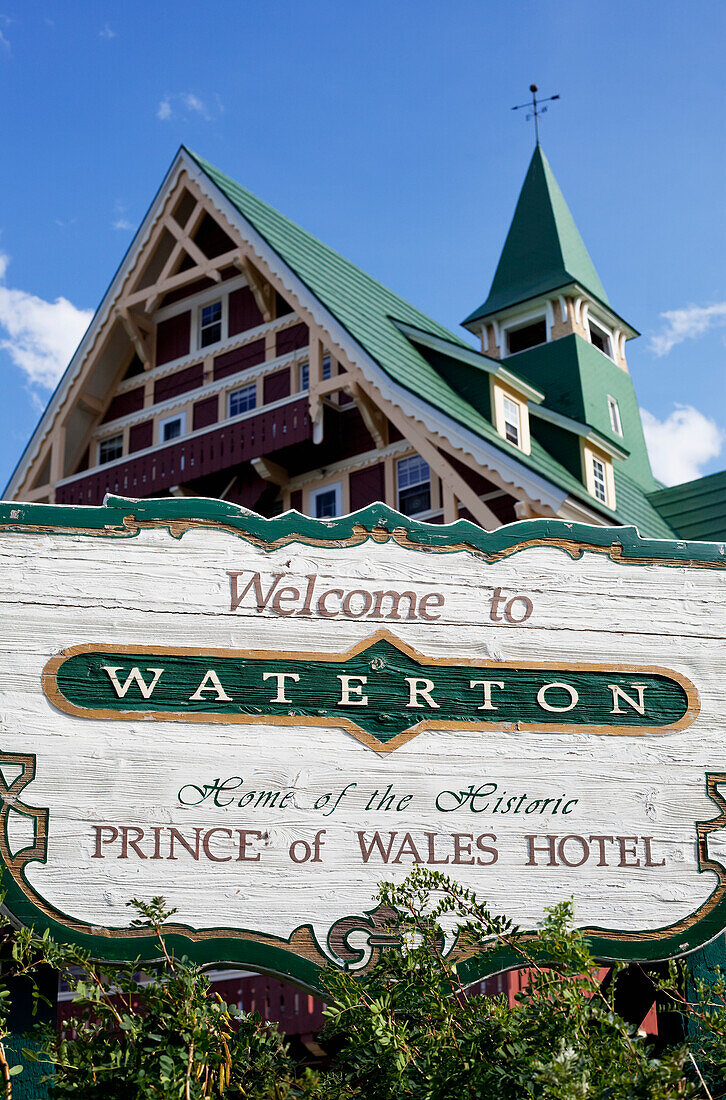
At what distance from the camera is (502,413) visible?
20828 mm

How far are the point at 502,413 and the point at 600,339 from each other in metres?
9.76

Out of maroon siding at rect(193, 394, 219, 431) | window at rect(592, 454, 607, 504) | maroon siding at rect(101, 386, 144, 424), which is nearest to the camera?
window at rect(592, 454, 607, 504)

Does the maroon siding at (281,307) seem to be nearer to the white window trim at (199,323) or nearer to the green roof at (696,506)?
the white window trim at (199,323)

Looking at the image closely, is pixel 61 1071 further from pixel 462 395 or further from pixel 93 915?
pixel 462 395

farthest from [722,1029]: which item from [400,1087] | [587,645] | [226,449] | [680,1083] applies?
[226,449]

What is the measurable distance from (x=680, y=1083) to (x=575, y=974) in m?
0.55

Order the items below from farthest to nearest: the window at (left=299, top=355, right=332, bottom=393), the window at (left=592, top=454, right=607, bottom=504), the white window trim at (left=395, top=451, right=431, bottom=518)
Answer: the window at (left=592, top=454, right=607, bottom=504)
the window at (left=299, top=355, right=332, bottom=393)
the white window trim at (left=395, top=451, right=431, bottom=518)

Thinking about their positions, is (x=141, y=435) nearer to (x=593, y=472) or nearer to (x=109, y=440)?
(x=109, y=440)

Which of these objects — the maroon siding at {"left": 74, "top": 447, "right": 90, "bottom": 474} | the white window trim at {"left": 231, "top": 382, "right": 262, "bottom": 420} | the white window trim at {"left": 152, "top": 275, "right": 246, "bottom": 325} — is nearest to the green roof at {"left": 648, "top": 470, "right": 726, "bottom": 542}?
the white window trim at {"left": 231, "top": 382, "right": 262, "bottom": 420}

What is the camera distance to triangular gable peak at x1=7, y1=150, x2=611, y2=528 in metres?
18.2

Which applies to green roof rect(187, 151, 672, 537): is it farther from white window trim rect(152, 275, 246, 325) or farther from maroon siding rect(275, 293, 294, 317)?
white window trim rect(152, 275, 246, 325)

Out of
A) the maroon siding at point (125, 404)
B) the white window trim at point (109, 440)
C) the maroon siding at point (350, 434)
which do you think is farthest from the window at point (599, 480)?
the white window trim at point (109, 440)

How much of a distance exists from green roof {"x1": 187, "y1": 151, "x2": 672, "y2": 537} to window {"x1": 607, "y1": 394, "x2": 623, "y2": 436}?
2.81 meters

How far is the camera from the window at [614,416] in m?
27.3
